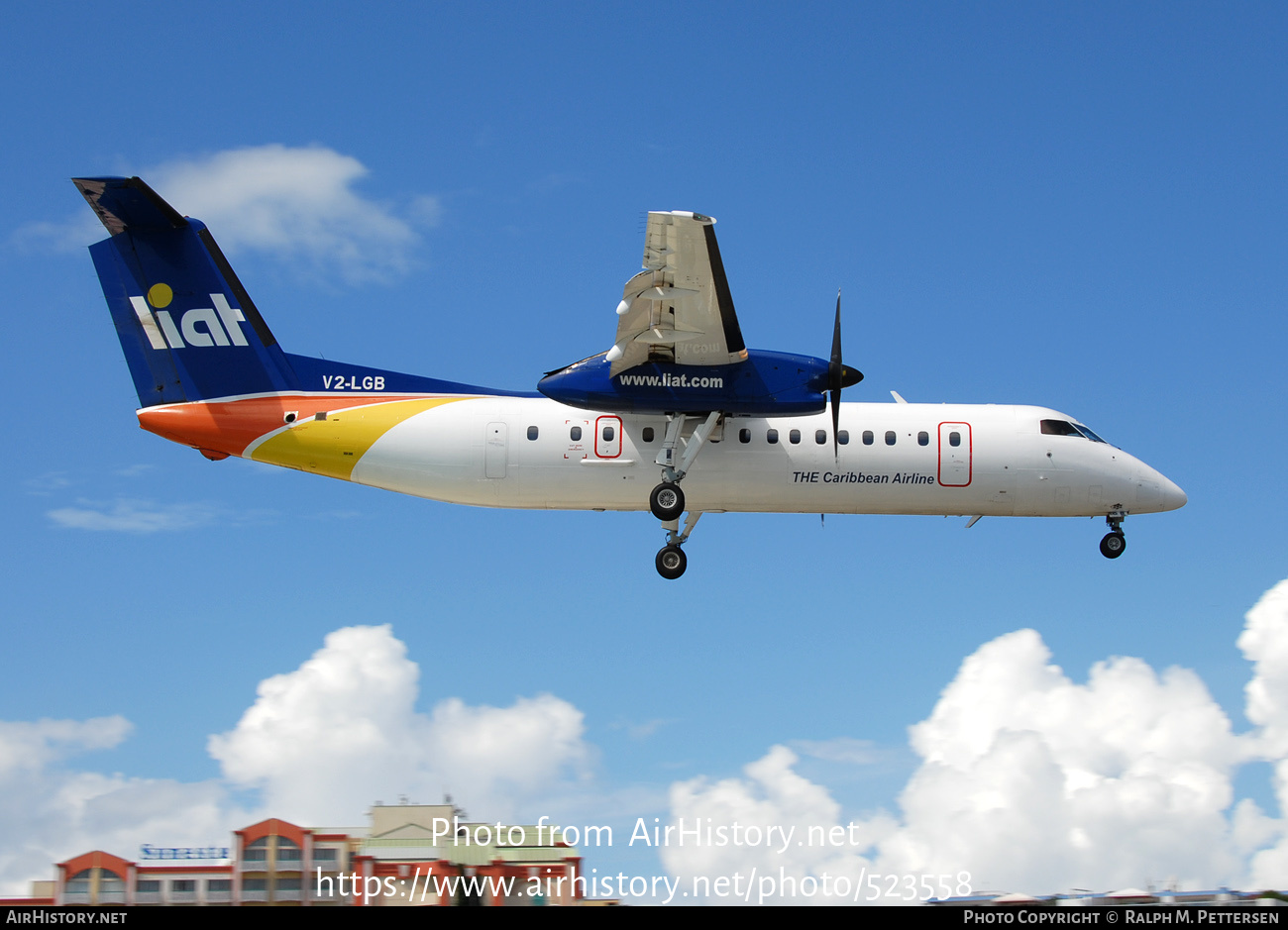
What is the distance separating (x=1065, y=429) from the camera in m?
23.7

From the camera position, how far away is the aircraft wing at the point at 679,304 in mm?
18797

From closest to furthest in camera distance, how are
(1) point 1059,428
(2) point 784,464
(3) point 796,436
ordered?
(2) point 784,464
(3) point 796,436
(1) point 1059,428

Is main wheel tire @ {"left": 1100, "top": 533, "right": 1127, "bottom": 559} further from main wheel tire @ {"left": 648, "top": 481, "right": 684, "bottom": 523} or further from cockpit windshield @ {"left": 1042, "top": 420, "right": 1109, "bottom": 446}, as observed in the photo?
main wheel tire @ {"left": 648, "top": 481, "right": 684, "bottom": 523}

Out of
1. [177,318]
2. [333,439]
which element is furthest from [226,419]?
[177,318]

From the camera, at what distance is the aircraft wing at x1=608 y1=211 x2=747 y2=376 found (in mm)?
18797

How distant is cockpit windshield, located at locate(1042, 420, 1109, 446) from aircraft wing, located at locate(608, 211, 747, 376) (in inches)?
265

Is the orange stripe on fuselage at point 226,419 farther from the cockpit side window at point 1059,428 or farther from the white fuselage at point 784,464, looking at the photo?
the cockpit side window at point 1059,428

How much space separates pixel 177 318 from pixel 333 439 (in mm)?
3927

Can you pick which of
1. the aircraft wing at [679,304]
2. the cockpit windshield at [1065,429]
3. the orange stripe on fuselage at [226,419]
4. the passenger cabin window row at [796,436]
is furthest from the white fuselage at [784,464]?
the aircraft wing at [679,304]

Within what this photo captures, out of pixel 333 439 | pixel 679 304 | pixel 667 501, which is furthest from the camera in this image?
pixel 333 439

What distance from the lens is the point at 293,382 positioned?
2277cm

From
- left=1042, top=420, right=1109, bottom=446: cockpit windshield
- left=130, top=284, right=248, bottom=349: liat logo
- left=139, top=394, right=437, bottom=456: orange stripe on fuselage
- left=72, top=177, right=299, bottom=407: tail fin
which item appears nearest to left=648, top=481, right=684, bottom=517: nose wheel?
left=139, top=394, right=437, bottom=456: orange stripe on fuselage

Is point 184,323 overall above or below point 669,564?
above

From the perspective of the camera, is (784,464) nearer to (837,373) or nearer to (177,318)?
(837,373)
